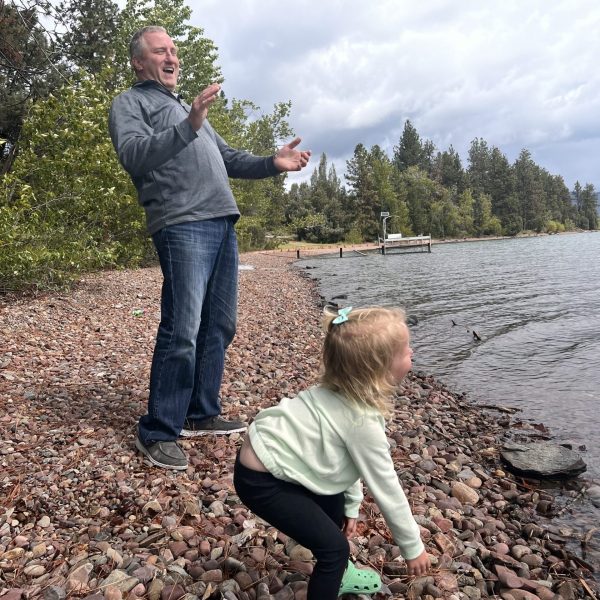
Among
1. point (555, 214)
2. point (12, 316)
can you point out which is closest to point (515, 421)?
point (12, 316)

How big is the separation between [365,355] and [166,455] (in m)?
1.78

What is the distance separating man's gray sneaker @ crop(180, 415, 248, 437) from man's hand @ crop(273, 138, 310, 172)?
187 centimetres

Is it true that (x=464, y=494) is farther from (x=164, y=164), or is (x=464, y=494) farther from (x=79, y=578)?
(x=164, y=164)

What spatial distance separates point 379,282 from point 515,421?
52.0 ft

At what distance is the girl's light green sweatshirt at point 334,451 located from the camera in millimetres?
1923

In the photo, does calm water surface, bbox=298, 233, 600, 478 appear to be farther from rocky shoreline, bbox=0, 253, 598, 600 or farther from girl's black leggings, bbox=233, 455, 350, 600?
girl's black leggings, bbox=233, 455, 350, 600

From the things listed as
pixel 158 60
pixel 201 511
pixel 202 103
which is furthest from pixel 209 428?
pixel 158 60

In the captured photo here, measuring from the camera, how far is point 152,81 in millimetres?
3299

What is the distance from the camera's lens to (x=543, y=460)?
4074 mm

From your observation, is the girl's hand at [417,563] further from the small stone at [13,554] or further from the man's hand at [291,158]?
the man's hand at [291,158]

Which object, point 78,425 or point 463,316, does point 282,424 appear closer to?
point 78,425

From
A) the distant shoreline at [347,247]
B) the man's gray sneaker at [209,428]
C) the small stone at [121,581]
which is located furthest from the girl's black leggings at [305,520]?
the distant shoreline at [347,247]

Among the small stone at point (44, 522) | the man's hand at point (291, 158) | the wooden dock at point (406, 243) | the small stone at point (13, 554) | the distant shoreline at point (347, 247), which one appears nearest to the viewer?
the small stone at point (13, 554)

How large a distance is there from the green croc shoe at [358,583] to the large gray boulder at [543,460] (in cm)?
228
